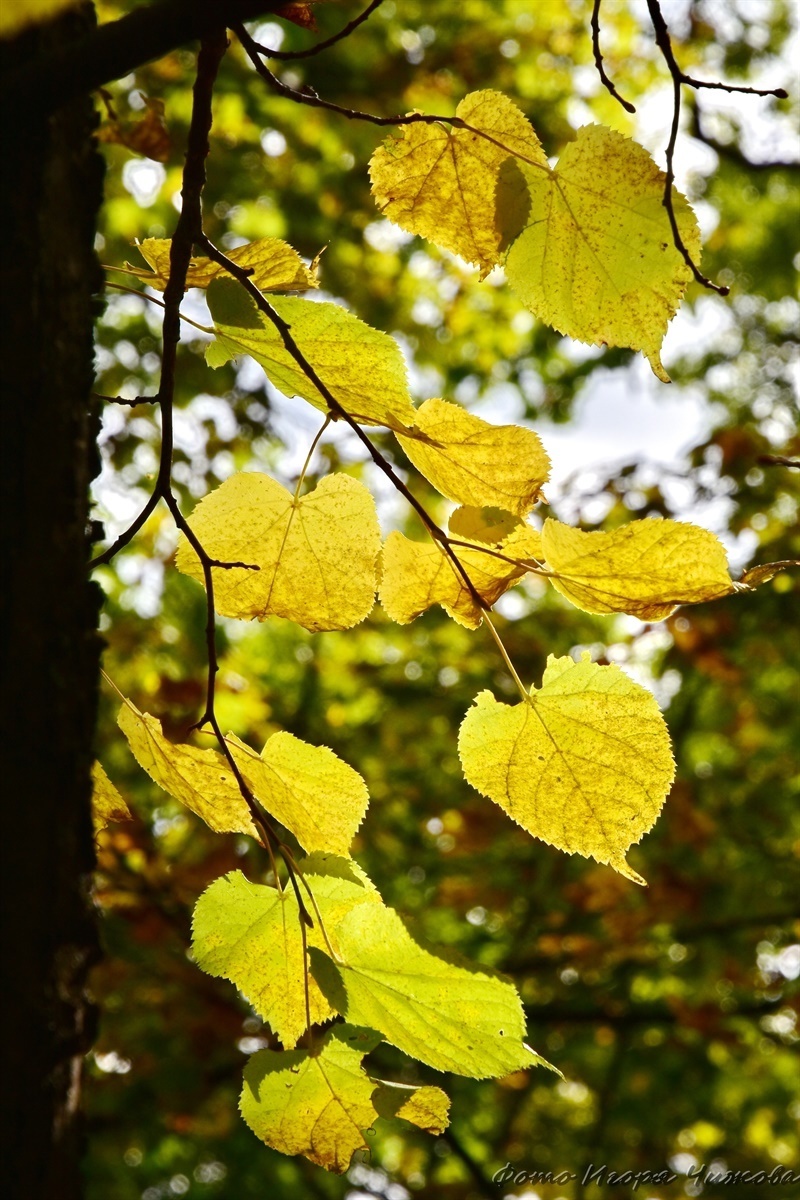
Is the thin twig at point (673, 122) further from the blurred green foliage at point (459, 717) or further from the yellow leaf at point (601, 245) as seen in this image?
the blurred green foliage at point (459, 717)

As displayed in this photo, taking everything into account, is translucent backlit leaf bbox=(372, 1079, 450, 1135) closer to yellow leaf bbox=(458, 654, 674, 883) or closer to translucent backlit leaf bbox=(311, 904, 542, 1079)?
translucent backlit leaf bbox=(311, 904, 542, 1079)

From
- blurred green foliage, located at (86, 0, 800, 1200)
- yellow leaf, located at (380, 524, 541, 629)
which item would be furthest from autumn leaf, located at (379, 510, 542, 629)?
blurred green foliage, located at (86, 0, 800, 1200)

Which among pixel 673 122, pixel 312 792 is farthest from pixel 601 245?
pixel 312 792

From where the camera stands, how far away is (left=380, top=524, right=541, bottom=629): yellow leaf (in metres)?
0.75

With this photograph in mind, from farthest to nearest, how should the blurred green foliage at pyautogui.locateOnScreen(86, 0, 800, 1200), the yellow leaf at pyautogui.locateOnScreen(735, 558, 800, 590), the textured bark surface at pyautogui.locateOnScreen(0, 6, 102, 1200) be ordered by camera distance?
the blurred green foliage at pyautogui.locateOnScreen(86, 0, 800, 1200), the yellow leaf at pyautogui.locateOnScreen(735, 558, 800, 590), the textured bark surface at pyautogui.locateOnScreen(0, 6, 102, 1200)

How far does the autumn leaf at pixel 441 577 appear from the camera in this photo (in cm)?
74

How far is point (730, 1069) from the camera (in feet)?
19.0

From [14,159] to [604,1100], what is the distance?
5.40m

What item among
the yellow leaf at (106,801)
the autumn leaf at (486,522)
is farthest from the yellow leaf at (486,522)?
the yellow leaf at (106,801)

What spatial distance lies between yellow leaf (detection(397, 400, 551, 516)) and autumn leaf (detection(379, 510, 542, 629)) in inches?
1.3

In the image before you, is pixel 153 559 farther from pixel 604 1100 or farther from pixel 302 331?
pixel 302 331

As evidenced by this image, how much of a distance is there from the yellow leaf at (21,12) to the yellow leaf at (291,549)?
0.33 m

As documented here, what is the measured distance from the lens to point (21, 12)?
59 centimetres

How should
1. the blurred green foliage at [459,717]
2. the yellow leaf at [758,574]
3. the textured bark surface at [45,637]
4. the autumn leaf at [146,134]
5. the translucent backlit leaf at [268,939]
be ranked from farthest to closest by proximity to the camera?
the blurred green foliage at [459,717]
the autumn leaf at [146,134]
the translucent backlit leaf at [268,939]
the yellow leaf at [758,574]
the textured bark surface at [45,637]
